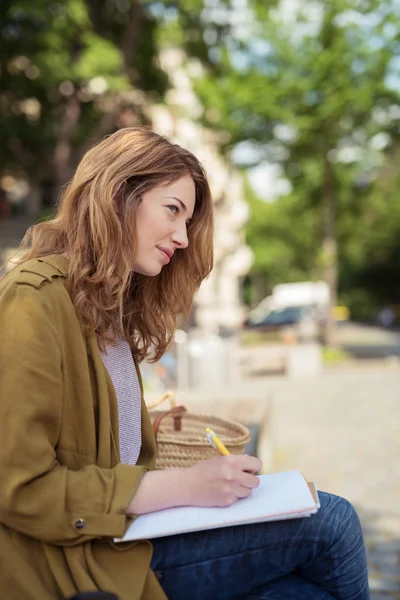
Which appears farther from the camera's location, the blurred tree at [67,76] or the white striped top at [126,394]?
the blurred tree at [67,76]

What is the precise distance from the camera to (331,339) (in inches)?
797

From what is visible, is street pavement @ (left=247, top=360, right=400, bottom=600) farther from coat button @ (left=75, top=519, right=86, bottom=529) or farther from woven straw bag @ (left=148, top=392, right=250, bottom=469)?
coat button @ (left=75, top=519, right=86, bottom=529)

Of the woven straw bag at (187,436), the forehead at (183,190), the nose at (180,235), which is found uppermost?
the forehead at (183,190)

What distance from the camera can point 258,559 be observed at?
1.75 meters

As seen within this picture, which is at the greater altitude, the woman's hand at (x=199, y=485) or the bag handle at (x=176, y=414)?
the woman's hand at (x=199, y=485)

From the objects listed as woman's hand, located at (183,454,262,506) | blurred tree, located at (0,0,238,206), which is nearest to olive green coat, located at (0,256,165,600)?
woman's hand, located at (183,454,262,506)

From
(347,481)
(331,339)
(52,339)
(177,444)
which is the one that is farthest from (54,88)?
(52,339)

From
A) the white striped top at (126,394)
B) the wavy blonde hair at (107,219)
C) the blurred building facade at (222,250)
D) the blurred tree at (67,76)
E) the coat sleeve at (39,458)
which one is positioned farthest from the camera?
the blurred building facade at (222,250)

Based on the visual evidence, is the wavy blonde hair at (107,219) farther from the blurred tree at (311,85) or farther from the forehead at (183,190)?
the blurred tree at (311,85)

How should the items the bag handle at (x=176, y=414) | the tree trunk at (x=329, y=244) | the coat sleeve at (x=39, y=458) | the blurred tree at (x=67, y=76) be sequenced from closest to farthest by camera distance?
the coat sleeve at (x=39, y=458) < the bag handle at (x=176, y=414) < the blurred tree at (x=67, y=76) < the tree trunk at (x=329, y=244)

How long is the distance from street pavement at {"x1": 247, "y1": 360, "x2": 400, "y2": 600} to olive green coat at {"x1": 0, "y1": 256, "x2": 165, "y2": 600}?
2413 millimetres

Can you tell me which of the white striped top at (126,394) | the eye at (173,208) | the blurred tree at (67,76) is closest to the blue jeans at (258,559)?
the white striped top at (126,394)

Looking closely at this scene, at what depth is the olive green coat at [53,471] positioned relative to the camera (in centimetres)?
158

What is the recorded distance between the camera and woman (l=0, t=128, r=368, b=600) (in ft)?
5.23
